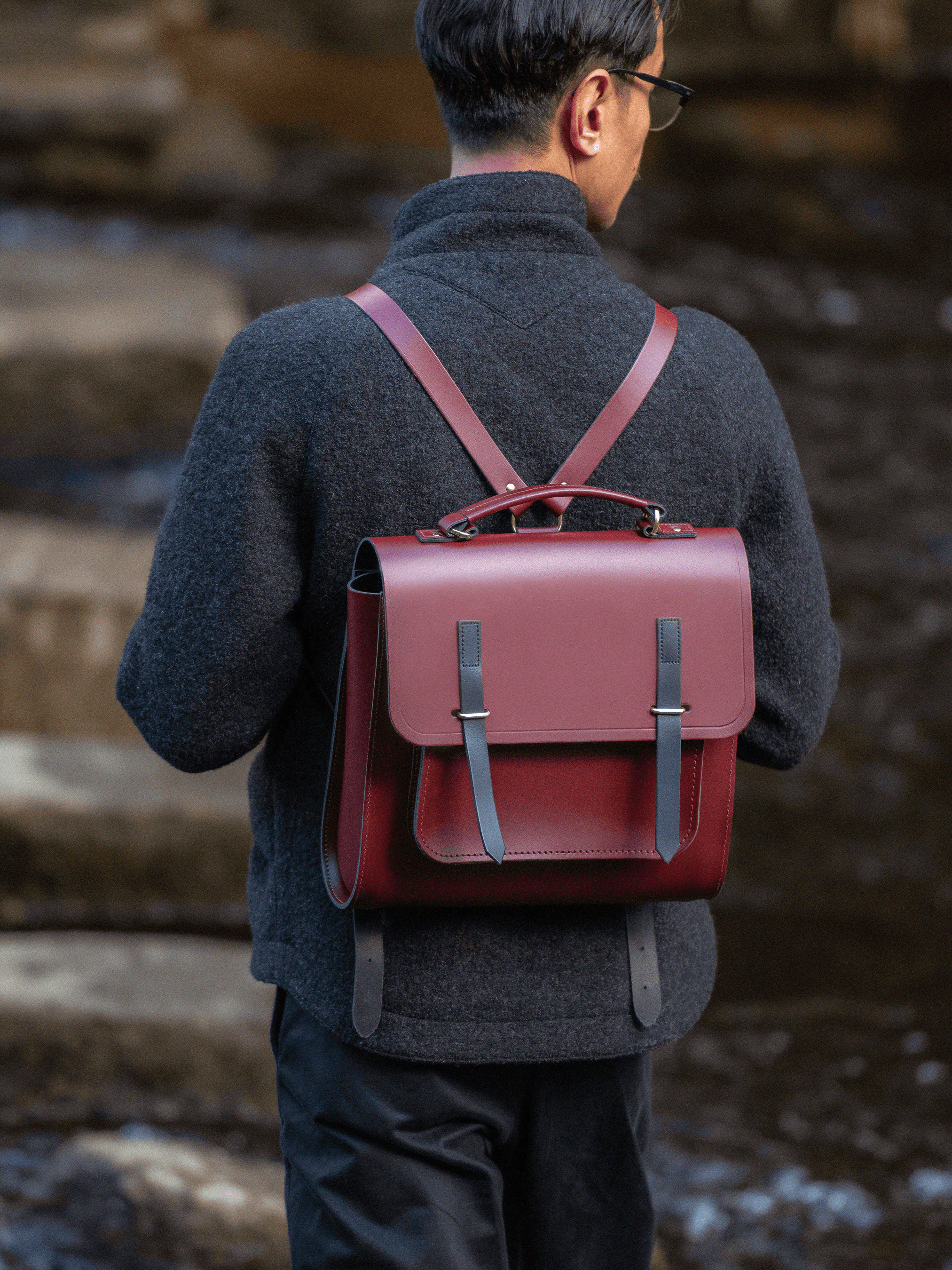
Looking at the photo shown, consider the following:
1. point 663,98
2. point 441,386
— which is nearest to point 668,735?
point 441,386

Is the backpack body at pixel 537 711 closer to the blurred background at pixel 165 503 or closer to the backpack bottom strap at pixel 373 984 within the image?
the backpack bottom strap at pixel 373 984

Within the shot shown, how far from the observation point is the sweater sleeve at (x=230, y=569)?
99 centimetres

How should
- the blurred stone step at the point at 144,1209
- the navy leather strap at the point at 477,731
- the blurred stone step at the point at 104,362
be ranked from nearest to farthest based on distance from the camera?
the navy leather strap at the point at 477,731 < the blurred stone step at the point at 144,1209 < the blurred stone step at the point at 104,362

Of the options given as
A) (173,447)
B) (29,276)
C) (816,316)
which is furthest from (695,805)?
(816,316)

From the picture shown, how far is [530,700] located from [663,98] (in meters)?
0.53

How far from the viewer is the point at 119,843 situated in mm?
2795

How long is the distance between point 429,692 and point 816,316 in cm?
506

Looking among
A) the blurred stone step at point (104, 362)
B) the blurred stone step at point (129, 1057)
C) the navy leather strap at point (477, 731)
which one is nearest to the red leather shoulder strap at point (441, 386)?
the navy leather strap at point (477, 731)

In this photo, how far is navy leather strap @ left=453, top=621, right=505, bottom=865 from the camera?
0.95 metres

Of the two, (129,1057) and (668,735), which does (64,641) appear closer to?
(129,1057)

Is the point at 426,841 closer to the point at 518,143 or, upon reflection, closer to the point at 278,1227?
the point at 518,143

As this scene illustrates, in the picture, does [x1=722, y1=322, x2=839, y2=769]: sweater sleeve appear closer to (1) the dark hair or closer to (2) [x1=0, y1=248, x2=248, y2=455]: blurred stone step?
(1) the dark hair

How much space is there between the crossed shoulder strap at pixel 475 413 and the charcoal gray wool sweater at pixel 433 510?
1 cm

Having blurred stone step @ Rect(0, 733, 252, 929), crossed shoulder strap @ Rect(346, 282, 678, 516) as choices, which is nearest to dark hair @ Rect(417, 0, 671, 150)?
crossed shoulder strap @ Rect(346, 282, 678, 516)
